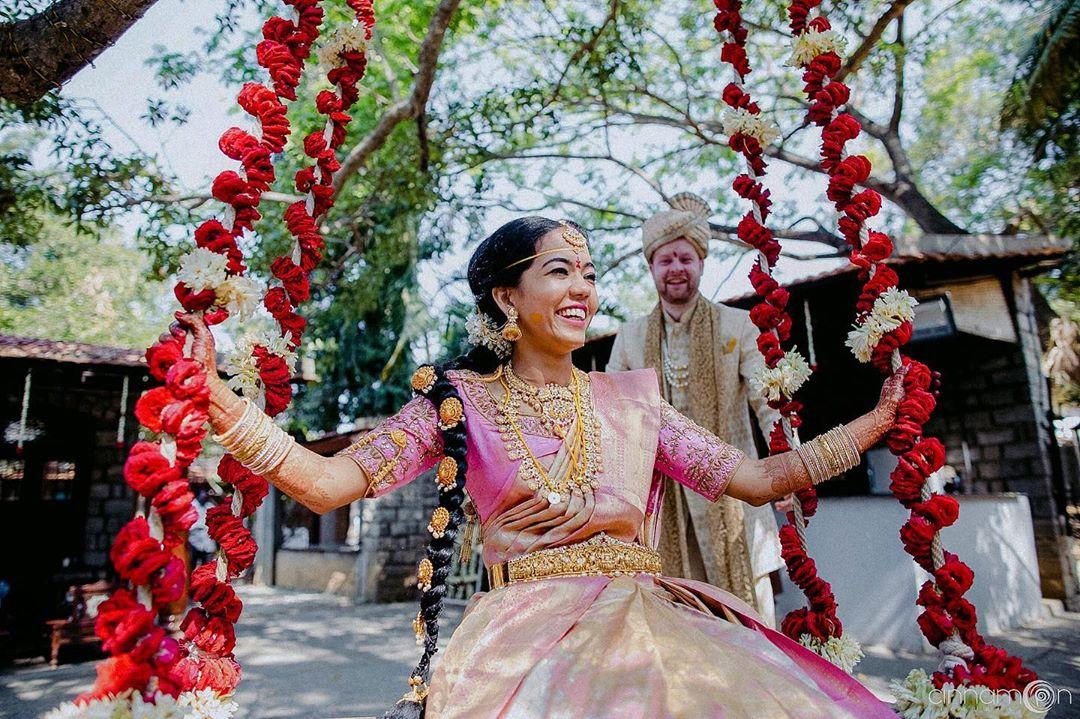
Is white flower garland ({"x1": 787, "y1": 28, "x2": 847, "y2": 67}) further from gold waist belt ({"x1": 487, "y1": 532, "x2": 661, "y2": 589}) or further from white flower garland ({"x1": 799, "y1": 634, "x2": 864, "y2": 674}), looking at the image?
white flower garland ({"x1": 799, "y1": 634, "x2": 864, "y2": 674})

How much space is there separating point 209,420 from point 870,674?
541 cm

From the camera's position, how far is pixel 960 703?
1811 mm

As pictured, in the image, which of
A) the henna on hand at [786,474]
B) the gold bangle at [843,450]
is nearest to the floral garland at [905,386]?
the gold bangle at [843,450]

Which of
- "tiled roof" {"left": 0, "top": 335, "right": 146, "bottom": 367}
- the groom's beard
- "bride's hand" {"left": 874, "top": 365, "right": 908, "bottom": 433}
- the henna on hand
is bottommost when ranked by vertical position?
the henna on hand

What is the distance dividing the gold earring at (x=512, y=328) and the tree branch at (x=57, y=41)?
204 centimetres

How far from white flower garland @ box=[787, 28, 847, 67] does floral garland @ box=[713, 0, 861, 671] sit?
207 millimetres

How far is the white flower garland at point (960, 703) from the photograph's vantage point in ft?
5.74

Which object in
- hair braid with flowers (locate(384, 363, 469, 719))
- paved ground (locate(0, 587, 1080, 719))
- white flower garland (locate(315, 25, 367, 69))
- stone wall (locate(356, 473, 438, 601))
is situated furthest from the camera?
stone wall (locate(356, 473, 438, 601))

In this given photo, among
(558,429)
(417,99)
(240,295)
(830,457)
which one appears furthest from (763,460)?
(417,99)

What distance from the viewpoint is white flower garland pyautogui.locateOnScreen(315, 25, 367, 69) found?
231 cm

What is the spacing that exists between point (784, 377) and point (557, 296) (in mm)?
801

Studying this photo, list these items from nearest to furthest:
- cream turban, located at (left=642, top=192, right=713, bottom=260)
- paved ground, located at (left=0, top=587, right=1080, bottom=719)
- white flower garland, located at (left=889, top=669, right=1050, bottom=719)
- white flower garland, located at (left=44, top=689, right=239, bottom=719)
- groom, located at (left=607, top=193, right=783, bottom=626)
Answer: white flower garland, located at (left=44, top=689, right=239, bottom=719), white flower garland, located at (left=889, top=669, right=1050, bottom=719), groom, located at (left=607, top=193, right=783, bottom=626), cream turban, located at (left=642, top=192, right=713, bottom=260), paved ground, located at (left=0, top=587, right=1080, bottom=719)

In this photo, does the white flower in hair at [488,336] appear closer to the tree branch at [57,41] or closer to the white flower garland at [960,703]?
the white flower garland at [960,703]

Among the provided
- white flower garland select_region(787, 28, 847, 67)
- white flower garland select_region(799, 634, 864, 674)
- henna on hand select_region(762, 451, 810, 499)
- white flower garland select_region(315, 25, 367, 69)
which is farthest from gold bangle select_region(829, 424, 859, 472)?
white flower garland select_region(315, 25, 367, 69)
